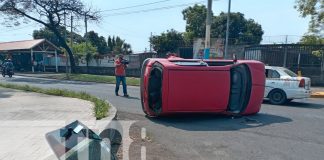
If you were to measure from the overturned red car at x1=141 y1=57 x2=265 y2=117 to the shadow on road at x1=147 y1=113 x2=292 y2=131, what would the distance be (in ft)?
0.81

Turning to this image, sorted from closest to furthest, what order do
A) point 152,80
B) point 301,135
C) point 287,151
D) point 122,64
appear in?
Result: point 287,151 → point 301,135 → point 152,80 → point 122,64

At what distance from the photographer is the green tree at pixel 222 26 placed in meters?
47.7

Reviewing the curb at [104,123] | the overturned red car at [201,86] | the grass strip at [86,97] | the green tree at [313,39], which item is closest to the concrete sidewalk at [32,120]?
the grass strip at [86,97]

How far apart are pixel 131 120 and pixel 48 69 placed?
108 feet

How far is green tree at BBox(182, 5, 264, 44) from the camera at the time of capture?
1877 inches

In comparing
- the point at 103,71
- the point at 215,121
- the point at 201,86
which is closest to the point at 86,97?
the point at 201,86

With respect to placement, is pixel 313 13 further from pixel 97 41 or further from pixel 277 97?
pixel 97 41

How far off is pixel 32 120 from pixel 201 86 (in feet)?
13.1

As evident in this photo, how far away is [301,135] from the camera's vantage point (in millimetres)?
6516

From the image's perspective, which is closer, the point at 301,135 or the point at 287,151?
the point at 287,151

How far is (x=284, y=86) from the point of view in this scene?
448 inches

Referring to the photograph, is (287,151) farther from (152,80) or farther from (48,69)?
(48,69)

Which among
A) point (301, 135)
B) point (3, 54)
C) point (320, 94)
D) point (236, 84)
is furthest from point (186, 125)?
point (3, 54)

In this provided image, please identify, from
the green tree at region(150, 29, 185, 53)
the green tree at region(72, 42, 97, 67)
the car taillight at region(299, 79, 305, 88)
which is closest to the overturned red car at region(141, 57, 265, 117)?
the car taillight at region(299, 79, 305, 88)
